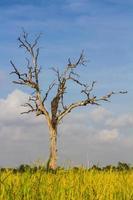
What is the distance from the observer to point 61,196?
20.8 feet

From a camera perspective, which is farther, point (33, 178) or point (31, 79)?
point (31, 79)

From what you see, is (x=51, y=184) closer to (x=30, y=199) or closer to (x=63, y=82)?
(x=30, y=199)

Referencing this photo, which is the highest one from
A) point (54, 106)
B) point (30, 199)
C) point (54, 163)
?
point (54, 106)

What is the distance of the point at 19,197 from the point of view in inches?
240

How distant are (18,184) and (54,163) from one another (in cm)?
2503

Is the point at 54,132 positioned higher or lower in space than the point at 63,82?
lower

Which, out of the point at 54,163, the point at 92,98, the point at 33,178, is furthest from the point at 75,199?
the point at 92,98

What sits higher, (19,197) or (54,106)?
(54,106)

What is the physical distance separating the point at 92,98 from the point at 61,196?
28.2m

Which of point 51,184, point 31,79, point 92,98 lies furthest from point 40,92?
point 51,184

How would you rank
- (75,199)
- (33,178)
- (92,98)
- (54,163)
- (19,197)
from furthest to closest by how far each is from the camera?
(92,98) < (54,163) < (33,178) < (75,199) < (19,197)

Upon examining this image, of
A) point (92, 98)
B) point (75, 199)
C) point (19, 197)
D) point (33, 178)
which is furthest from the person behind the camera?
point (92, 98)

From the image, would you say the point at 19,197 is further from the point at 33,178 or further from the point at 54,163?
the point at 54,163

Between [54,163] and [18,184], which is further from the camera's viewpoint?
[54,163]
